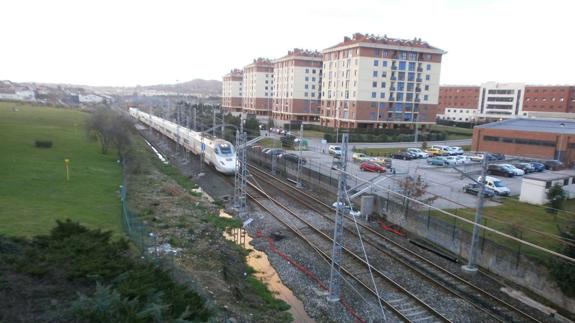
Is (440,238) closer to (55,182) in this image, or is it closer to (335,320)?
(335,320)

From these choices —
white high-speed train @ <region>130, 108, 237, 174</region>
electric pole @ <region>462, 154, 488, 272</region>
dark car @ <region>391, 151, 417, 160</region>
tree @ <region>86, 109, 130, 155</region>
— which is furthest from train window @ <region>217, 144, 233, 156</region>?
electric pole @ <region>462, 154, 488, 272</region>

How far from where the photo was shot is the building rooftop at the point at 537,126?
129 ft

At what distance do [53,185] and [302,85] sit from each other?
2331 inches

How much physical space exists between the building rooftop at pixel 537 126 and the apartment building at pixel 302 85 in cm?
3715

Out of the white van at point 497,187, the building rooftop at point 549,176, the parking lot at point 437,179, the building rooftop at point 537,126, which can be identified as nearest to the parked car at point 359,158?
the parking lot at point 437,179

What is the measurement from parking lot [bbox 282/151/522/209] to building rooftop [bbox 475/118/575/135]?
30.5 ft

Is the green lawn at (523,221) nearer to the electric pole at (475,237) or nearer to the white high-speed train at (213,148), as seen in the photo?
the electric pole at (475,237)

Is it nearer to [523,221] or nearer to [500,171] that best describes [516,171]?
[500,171]

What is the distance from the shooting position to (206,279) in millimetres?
12062

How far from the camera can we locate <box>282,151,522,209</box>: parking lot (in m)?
22.1

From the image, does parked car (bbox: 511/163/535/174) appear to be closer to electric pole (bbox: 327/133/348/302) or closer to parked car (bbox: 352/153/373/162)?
parked car (bbox: 352/153/373/162)

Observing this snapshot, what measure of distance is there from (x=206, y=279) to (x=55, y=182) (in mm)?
14058

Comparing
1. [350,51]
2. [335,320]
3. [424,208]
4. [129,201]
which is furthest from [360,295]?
[350,51]

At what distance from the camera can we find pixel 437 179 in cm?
2920
